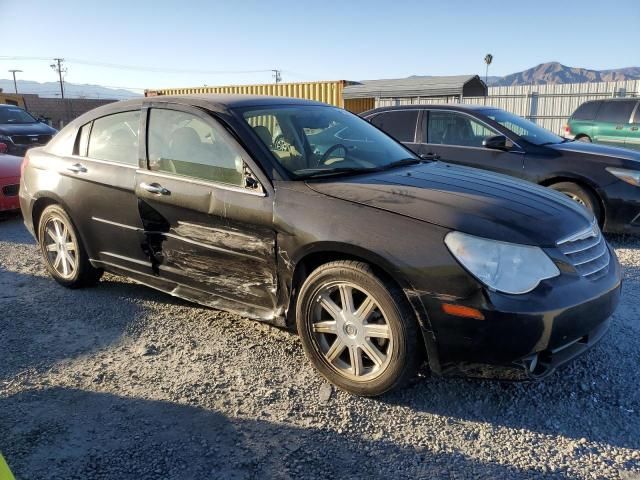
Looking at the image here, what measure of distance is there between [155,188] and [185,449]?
1.80 m

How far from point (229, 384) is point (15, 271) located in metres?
3.23

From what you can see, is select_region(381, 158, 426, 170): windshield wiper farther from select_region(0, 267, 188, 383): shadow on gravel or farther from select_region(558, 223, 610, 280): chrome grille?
select_region(0, 267, 188, 383): shadow on gravel

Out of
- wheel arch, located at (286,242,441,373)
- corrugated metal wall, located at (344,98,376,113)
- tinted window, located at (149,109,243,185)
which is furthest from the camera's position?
corrugated metal wall, located at (344,98,376,113)

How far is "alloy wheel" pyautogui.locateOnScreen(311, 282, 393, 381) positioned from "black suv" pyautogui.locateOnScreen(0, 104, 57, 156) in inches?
489

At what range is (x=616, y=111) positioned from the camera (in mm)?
12938

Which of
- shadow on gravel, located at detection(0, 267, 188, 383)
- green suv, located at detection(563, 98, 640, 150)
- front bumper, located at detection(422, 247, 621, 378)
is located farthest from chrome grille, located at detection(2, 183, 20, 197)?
green suv, located at detection(563, 98, 640, 150)

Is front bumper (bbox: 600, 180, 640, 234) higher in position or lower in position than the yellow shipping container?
lower

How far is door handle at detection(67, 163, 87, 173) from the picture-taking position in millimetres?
4119

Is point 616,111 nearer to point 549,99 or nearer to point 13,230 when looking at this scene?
point 549,99

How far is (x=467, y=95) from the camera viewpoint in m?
20.0

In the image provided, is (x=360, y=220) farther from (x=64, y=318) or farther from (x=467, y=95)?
(x=467, y=95)

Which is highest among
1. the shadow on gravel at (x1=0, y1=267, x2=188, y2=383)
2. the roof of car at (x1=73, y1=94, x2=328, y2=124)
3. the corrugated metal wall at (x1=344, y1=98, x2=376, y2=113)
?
the corrugated metal wall at (x1=344, y1=98, x2=376, y2=113)

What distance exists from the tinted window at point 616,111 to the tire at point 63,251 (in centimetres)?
1278

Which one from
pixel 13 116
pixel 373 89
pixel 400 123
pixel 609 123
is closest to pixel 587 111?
pixel 609 123
